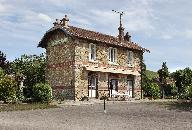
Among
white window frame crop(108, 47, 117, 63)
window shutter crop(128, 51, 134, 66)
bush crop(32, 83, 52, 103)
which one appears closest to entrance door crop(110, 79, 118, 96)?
white window frame crop(108, 47, 117, 63)

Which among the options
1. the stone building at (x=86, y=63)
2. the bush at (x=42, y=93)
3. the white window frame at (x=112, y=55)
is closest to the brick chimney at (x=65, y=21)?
the stone building at (x=86, y=63)

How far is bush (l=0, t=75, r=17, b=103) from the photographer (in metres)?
27.4

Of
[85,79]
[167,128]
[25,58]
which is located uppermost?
[25,58]

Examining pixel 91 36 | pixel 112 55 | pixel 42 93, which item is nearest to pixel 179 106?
pixel 42 93

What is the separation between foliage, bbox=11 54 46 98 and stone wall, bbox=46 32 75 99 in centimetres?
235

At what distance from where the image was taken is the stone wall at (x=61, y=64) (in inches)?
1273

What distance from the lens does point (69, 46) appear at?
32812 mm

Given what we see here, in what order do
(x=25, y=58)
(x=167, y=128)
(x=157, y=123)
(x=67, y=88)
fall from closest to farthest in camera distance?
(x=167, y=128), (x=157, y=123), (x=67, y=88), (x=25, y=58)

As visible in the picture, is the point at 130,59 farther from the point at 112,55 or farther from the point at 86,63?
the point at 86,63

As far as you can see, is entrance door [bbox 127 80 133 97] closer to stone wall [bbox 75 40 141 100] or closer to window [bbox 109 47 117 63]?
stone wall [bbox 75 40 141 100]

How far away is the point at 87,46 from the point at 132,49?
683 cm

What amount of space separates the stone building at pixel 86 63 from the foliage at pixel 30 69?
2.37m

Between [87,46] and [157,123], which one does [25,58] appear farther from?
[157,123]

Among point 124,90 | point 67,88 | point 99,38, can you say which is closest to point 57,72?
point 67,88
